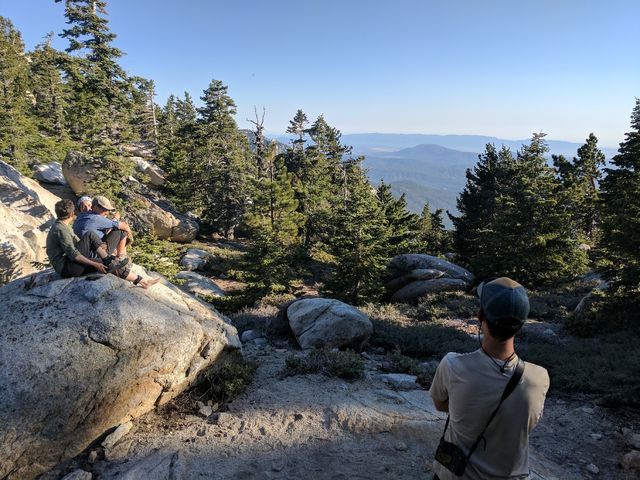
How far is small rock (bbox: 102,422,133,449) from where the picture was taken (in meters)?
5.80

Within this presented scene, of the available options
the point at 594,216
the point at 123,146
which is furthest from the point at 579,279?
the point at 123,146

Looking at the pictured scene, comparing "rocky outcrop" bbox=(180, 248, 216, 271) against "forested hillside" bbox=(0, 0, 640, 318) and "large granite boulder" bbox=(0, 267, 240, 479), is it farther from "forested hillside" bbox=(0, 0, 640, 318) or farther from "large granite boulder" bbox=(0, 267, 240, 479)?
"large granite boulder" bbox=(0, 267, 240, 479)

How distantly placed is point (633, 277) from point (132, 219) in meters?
23.0

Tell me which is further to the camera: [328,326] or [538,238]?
[538,238]

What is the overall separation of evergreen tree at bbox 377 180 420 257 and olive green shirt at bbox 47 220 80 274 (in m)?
23.5

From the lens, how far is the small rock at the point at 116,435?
580cm

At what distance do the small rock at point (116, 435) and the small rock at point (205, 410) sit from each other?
1161 millimetres

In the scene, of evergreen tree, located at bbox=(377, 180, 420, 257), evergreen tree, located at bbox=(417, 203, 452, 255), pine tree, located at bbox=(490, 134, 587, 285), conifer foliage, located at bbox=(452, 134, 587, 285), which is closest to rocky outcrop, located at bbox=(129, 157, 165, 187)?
evergreen tree, located at bbox=(377, 180, 420, 257)

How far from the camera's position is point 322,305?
1184 cm

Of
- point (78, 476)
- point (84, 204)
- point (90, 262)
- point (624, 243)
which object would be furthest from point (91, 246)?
point (624, 243)

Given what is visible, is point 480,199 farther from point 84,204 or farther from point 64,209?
point 64,209

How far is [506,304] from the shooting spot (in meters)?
2.54

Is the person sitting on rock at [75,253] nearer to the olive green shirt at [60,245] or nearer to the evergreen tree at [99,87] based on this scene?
the olive green shirt at [60,245]

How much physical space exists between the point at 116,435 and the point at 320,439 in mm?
3304
